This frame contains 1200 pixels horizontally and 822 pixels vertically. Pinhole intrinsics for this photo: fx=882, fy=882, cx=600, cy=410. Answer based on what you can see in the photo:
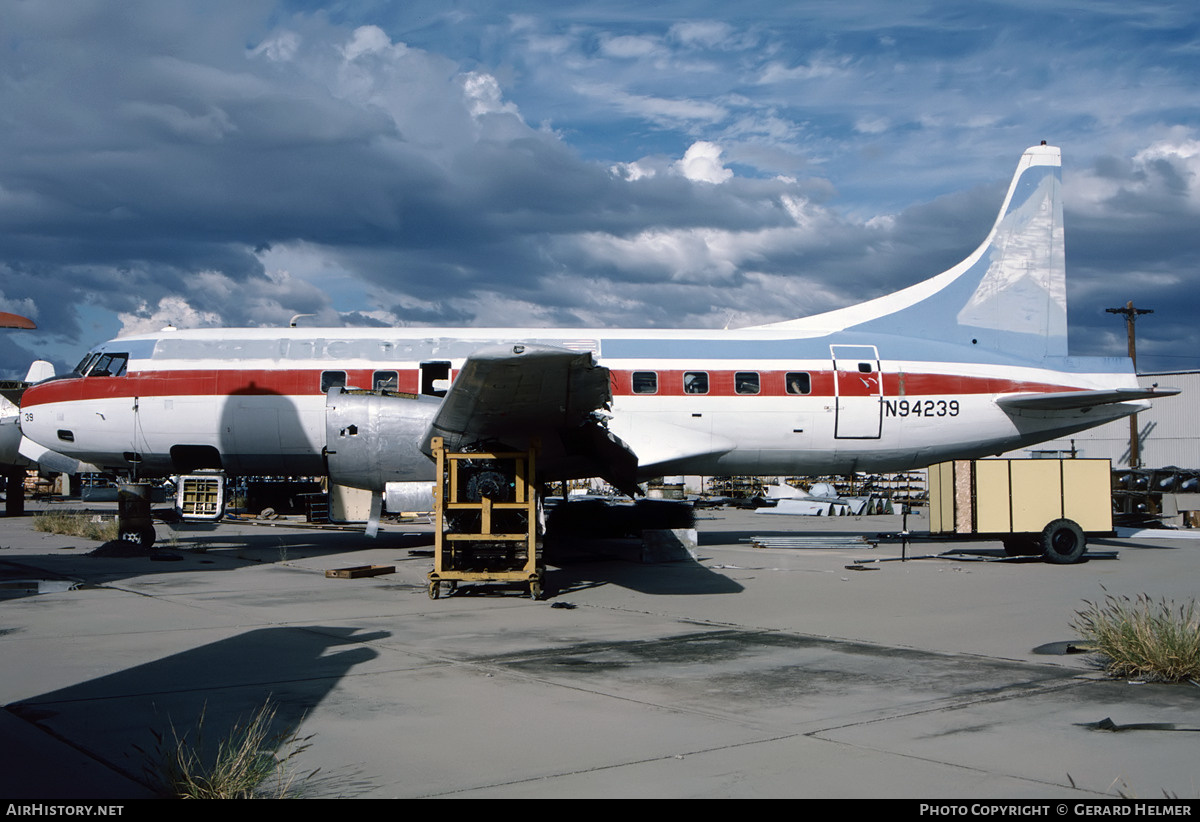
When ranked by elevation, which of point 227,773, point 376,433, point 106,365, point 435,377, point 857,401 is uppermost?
point 106,365

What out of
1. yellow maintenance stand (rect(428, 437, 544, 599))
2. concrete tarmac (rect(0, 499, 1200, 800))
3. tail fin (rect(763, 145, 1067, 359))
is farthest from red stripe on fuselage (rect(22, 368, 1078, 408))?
yellow maintenance stand (rect(428, 437, 544, 599))

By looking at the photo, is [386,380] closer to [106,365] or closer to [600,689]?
[106,365]

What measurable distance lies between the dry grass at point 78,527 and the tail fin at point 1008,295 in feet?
50.5

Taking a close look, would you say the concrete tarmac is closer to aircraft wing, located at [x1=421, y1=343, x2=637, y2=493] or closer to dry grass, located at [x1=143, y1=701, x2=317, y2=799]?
dry grass, located at [x1=143, y1=701, x2=317, y2=799]

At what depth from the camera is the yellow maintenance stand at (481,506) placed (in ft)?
37.8

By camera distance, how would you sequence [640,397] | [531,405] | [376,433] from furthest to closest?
1. [640,397]
2. [376,433]
3. [531,405]

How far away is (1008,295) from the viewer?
1825cm

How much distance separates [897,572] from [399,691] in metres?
10.2

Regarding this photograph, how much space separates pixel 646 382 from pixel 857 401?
160 inches

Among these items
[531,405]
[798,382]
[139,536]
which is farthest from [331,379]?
[798,382]

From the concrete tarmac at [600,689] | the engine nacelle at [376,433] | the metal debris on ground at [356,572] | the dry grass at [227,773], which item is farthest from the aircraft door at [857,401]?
the dry grass at [227,773]

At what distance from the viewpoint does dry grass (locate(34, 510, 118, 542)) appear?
19484 mm

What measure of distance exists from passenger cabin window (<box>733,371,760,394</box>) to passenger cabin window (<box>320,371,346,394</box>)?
728cm

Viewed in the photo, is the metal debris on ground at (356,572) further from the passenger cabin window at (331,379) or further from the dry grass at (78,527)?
the dry grass at (78,527)
